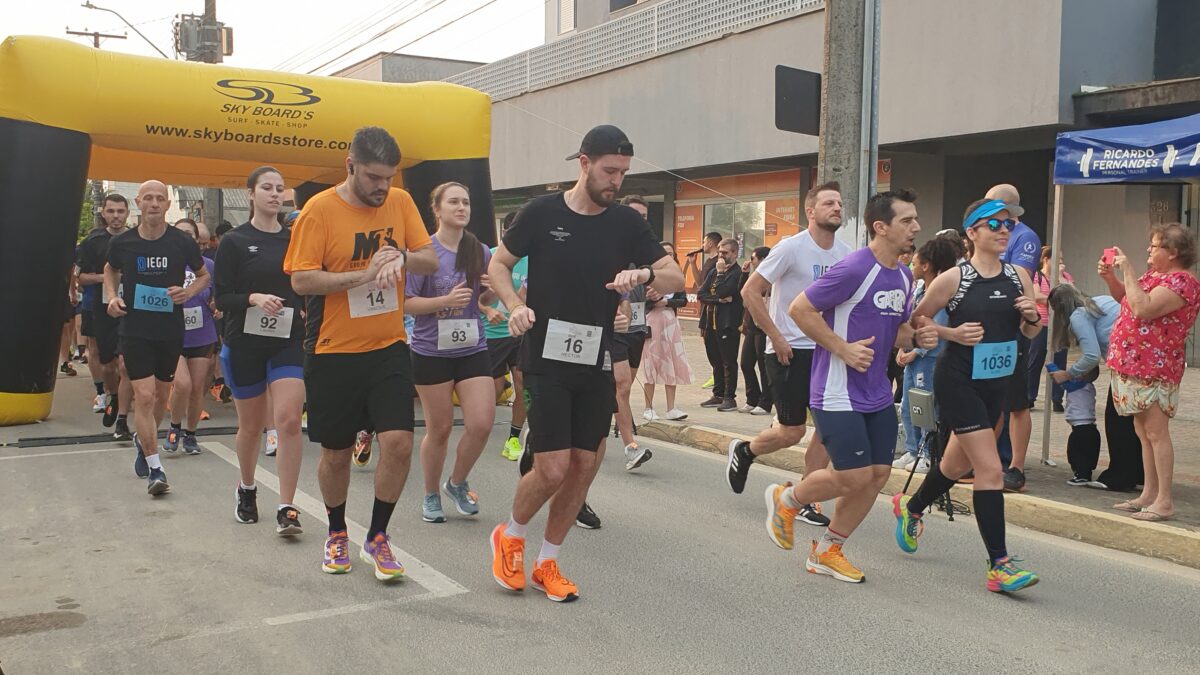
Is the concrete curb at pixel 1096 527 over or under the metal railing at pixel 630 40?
under

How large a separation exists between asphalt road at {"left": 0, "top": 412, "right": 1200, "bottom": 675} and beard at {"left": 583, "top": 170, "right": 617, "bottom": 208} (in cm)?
175

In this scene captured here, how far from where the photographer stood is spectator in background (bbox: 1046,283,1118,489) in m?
7.14

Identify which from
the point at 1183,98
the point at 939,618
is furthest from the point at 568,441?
the point at 1183,98

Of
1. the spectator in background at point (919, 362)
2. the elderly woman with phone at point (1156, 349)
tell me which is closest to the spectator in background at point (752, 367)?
the spectator in background at point (919, 362)

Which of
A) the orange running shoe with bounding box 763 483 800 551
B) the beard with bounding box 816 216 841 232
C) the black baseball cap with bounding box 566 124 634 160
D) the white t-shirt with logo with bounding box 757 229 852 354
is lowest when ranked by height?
the orange running shoe with bounding box 763 483 800 551

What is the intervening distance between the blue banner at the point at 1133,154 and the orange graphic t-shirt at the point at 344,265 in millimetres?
5163

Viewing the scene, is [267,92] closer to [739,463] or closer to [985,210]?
[739,463]

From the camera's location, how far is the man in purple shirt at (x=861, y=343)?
493 centimetres

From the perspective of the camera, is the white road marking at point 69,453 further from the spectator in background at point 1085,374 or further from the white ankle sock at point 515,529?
the spectator in background at point 1085,374

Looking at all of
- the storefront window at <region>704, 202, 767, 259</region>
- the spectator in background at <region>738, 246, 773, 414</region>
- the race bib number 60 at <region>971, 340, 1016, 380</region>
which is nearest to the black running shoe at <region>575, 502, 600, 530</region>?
the race bib number 60 at <region>971, 340, 1016, 380</region>

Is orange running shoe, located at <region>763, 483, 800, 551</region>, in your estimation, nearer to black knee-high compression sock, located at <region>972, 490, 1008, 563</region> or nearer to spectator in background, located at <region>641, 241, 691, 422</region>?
black knee-high compression sock, located at <region>972, 490, 1008, 563</region>

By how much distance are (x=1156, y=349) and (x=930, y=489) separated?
1969mm

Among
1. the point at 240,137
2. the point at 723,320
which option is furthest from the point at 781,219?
the point at 240,137

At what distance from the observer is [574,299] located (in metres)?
4.62
